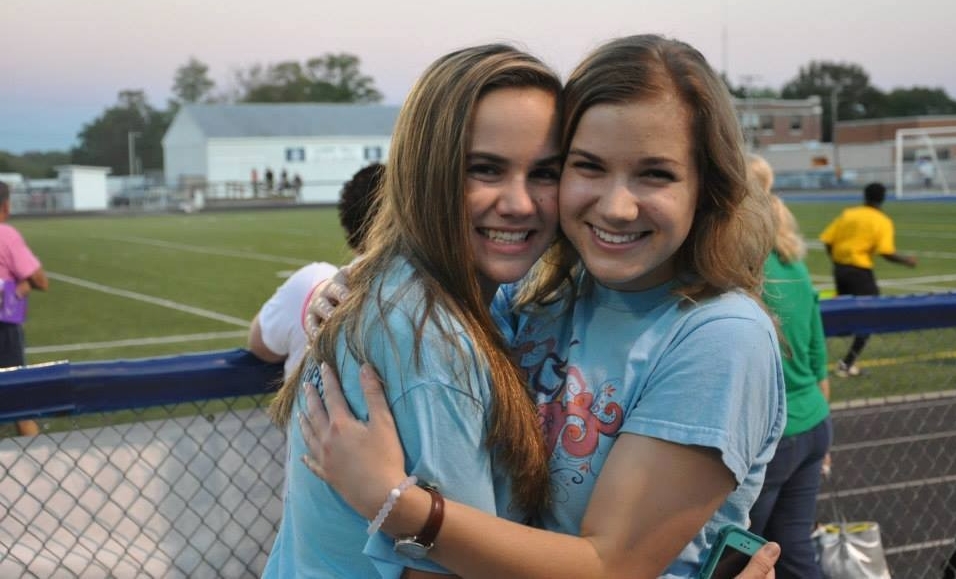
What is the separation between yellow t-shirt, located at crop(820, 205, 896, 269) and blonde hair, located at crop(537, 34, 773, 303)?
9.04 m

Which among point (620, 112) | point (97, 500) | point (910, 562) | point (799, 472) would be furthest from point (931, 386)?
point (620, 112)

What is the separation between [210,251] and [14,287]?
17017mm

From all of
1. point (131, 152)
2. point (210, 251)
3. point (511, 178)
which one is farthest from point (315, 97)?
point (511, 178)

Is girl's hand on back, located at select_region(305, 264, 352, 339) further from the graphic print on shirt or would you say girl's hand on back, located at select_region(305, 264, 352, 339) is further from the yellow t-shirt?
the yellow t-shirt

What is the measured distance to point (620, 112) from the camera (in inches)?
68.1

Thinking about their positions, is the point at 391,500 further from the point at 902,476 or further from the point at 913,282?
the point at 913,282

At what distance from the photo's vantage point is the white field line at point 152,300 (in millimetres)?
Answer: 14172

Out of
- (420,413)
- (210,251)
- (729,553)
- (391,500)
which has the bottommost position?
(210,251)

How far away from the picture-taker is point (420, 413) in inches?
62.7

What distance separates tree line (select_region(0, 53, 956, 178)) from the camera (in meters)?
116

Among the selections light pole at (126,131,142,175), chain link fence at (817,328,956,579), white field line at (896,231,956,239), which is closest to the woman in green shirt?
chain link fence at (817,328,956,579)

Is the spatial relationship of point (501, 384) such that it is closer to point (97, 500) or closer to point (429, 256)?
point (429, 256)

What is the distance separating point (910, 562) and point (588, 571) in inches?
150

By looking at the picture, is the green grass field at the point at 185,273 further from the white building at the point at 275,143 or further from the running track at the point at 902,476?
the white building at the point at 275,143
